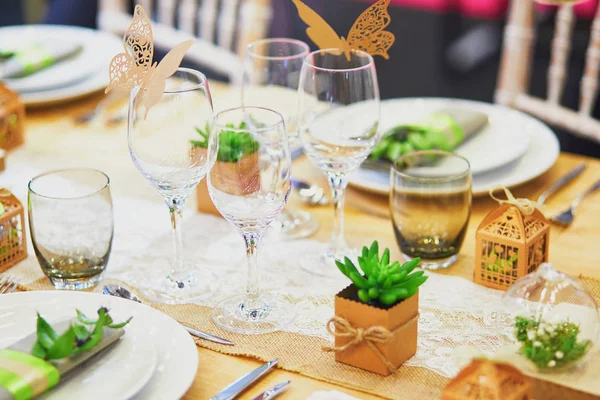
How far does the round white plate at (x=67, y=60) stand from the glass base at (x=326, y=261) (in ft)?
2.66

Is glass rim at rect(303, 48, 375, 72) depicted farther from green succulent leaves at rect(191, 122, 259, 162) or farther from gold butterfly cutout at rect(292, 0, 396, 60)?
green succulent leaves at rect(191, 122, 259, 162)

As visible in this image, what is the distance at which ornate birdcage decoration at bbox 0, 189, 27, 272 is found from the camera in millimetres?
1172

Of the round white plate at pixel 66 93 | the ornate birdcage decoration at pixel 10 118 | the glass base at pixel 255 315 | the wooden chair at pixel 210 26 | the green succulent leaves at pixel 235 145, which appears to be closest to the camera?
the green succulent leaves at pixel 235 145

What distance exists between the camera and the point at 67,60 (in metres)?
1.82

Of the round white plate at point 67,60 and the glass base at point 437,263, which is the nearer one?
the glass base at point 437,263

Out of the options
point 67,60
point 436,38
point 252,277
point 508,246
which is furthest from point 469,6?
point 252,277

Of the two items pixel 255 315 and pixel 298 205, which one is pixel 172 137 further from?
pixel 298 205

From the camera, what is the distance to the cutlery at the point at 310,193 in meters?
1.38

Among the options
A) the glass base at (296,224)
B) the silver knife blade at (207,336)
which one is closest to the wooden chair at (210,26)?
the glass base at (296,224)

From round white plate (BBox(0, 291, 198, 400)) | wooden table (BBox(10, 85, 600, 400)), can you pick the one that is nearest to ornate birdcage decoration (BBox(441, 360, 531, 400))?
wooden table (BBox(10, 85, 600, 400))

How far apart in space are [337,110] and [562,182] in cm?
46

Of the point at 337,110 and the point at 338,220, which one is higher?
the point at 337,110

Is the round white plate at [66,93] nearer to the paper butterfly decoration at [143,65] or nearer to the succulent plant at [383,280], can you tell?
the paper butterfly decoration at [143,65]

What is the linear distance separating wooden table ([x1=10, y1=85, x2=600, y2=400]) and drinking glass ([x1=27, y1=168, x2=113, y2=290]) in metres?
0.24
